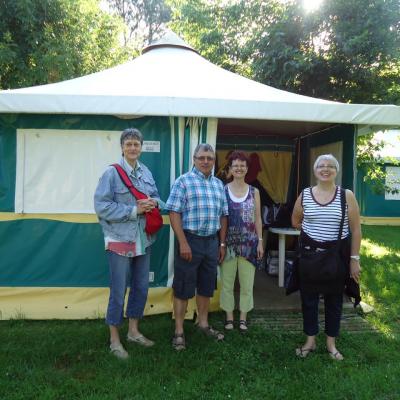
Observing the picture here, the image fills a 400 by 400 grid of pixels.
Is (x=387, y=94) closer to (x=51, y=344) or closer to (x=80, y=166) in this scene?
(x=80, y=166)

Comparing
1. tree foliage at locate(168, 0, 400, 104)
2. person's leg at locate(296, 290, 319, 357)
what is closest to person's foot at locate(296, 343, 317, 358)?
person's leg at locate(296, 290, 319, 357)

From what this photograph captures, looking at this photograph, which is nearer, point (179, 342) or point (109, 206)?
point (109, 206)

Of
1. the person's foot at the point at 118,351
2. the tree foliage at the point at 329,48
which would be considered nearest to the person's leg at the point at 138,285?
the person's foot at the point at 118,351

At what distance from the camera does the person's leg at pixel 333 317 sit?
3188mm

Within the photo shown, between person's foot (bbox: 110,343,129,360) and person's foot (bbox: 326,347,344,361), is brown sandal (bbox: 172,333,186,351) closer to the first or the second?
person's foot (bbox: 110,343,129,360)

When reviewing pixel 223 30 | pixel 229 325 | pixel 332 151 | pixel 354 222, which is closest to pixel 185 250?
pixel 229 325

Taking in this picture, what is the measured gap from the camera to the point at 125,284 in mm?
3180

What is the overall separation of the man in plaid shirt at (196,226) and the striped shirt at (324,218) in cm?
73

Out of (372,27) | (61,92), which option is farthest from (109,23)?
(61,92)

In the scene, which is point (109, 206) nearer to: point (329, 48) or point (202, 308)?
point (202, 308)

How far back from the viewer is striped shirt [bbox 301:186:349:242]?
10.0 feet

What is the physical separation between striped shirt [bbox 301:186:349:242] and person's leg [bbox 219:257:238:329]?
0.87 metres

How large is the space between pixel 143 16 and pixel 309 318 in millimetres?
25479

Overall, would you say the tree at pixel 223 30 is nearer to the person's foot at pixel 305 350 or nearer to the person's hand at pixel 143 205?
the person's hand at pixel 143 205
